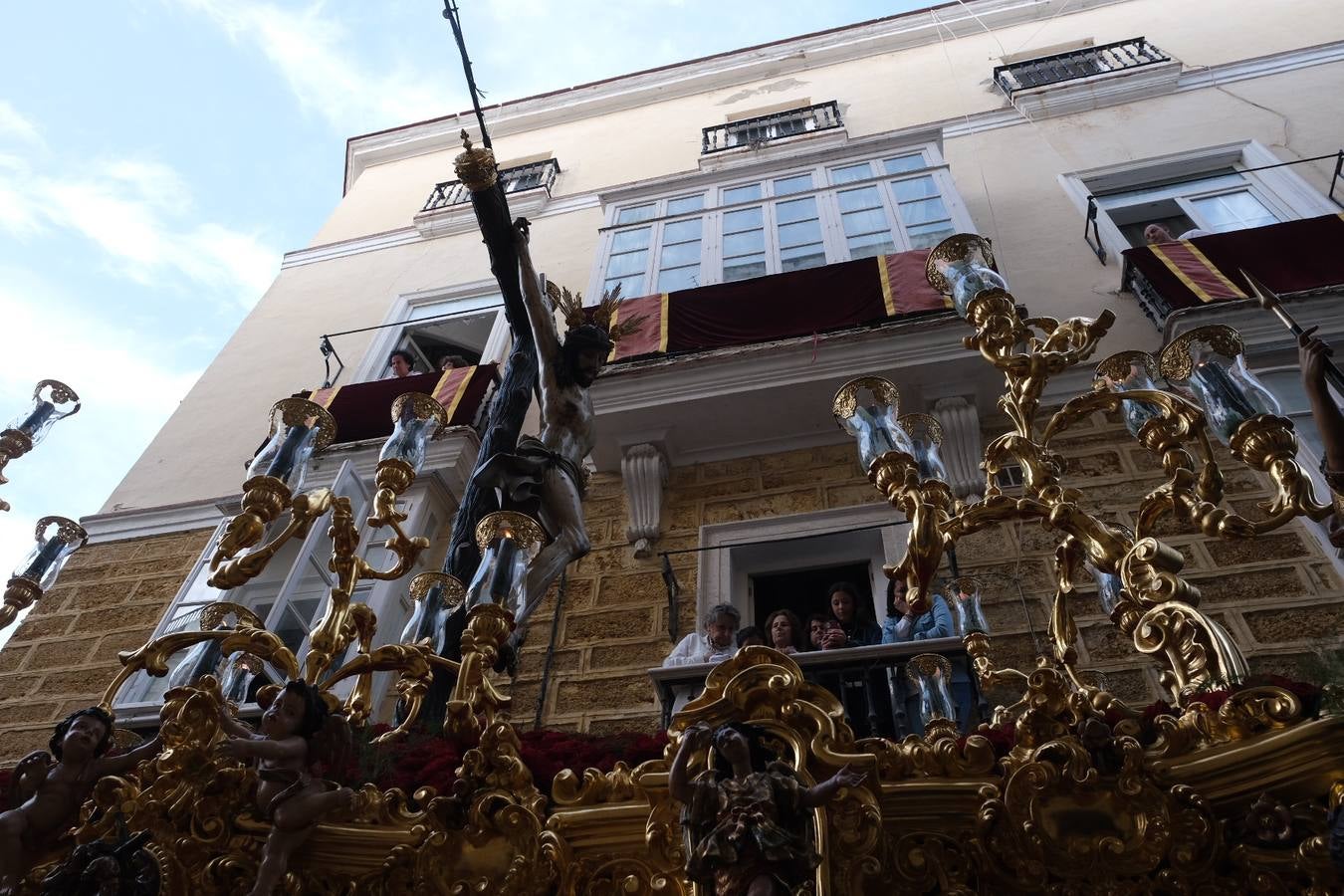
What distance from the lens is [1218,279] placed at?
593 cm

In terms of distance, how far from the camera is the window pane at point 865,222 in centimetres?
763

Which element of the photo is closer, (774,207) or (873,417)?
(873,417)

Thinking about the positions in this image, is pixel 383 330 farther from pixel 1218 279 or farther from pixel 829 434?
pixel 1218 279

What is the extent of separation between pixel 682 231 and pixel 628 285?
957 millimetres

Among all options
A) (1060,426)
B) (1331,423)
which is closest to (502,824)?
(1060,426)

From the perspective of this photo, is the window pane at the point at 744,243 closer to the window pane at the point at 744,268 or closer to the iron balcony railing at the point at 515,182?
the window pane at the point at 744,268

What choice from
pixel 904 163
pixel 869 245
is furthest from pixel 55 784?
pixel 904 163

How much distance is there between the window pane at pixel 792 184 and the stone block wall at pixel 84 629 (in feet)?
19.0

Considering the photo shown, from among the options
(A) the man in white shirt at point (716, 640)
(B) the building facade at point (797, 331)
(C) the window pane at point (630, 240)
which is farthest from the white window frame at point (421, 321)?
(A) the man in white shirt at point (716, 640)

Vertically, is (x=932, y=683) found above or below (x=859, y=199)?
below

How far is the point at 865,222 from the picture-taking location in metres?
7.76

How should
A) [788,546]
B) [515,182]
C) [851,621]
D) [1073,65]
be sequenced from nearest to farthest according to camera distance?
1. [851,621]
2. [788,546]
3. [1073,65]
4. [515,182]

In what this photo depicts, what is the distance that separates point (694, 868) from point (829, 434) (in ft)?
15.1

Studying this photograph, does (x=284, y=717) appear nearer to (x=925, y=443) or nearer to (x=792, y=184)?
(x=925, y=443)
